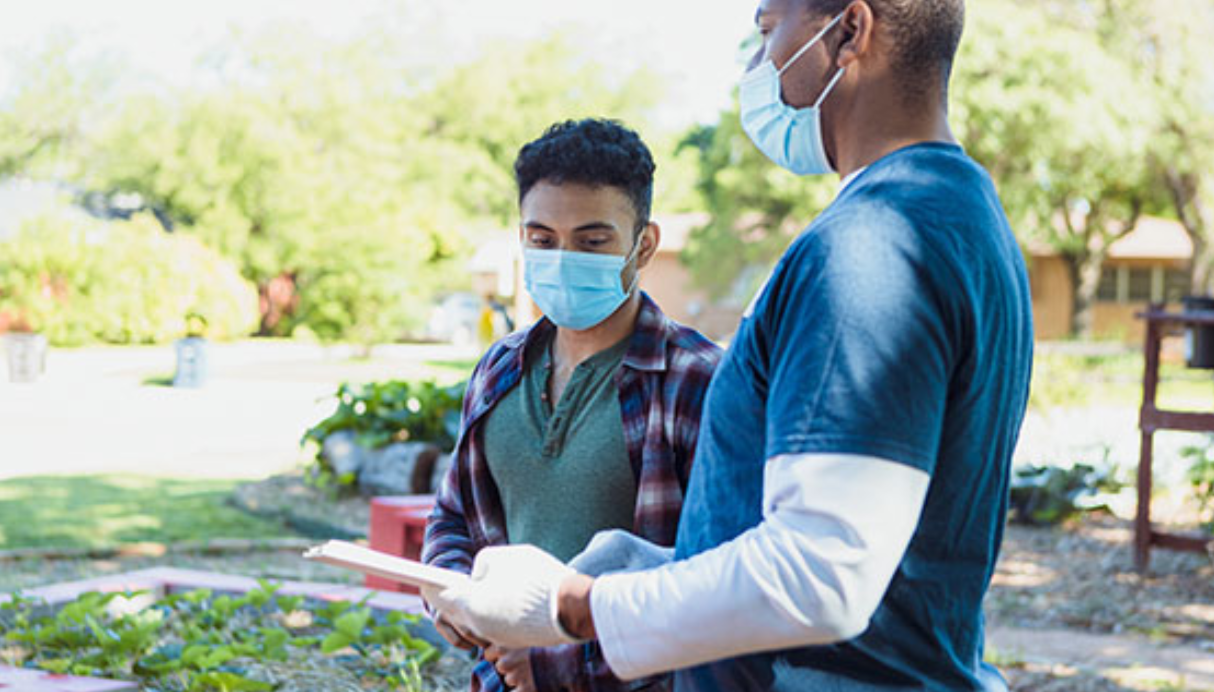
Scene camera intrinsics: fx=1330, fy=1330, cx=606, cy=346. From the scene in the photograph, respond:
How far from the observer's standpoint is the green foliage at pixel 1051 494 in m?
9.30

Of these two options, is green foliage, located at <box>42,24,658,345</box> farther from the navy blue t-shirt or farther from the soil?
the navy blue t-shirt

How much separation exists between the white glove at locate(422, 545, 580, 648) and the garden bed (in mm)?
2391

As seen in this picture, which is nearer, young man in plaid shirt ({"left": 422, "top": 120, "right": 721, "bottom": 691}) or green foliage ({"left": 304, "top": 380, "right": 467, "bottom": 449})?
young man in plaid shirt ({"left": 422, "top": 120, "right": 721, "bottom": 691})

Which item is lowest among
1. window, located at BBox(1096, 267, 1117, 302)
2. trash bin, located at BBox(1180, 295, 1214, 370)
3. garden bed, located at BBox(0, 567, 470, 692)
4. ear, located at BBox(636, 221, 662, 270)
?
window, located at BBox(1096, 267, 1117, 302)

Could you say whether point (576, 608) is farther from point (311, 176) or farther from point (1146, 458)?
point (311, 176)

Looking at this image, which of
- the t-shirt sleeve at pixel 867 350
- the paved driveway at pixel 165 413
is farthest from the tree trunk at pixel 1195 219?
the t-shirt sleeve at pixel 867 350

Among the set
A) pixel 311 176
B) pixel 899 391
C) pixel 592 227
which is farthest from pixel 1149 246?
pixel 899 391

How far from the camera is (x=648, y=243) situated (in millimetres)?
2723

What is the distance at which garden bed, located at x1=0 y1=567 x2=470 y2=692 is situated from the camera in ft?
13.0

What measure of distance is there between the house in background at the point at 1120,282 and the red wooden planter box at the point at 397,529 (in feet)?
117

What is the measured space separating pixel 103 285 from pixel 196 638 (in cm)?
2632

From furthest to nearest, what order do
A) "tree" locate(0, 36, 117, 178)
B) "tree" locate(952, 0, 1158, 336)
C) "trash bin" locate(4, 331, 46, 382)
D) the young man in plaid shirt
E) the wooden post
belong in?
"tree" locate(0, 36, 117, 178) < "tree" locate(952, 0, 1158, 336) < "trash bin" locate(4, 331, 46, 382) < the wooden post < the young man in plaid shirt

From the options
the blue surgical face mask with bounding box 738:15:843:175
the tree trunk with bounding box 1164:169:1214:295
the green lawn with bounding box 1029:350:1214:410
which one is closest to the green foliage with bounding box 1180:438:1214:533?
the green lawn with bounding box 1029:350:1214:410

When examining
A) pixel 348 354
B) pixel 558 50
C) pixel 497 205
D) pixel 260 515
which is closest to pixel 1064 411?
pixel 260 515
